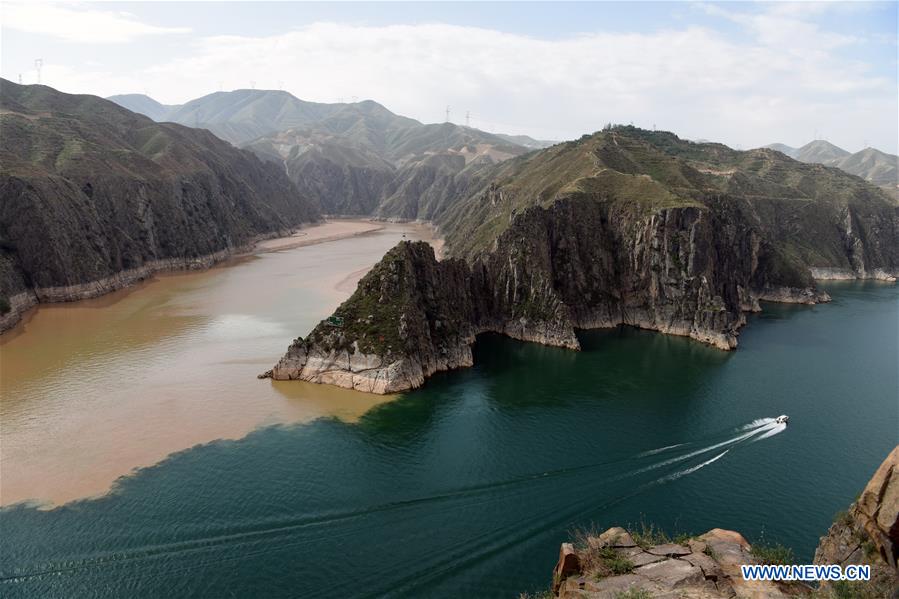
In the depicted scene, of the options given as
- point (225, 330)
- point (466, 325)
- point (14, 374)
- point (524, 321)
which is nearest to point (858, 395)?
Result: point (524, 321)

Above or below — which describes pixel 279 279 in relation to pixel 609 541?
above

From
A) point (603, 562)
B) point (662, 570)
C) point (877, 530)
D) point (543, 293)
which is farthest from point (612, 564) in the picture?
point (543, 293)

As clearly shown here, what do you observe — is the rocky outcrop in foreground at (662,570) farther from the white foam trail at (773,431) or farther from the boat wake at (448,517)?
the white foam trail at (773,431)

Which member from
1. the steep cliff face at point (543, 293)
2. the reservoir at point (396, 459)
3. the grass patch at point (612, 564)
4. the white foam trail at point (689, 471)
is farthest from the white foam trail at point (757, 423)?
the grass patch at point (612, 564)

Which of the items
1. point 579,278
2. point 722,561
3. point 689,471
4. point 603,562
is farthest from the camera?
point 579,278

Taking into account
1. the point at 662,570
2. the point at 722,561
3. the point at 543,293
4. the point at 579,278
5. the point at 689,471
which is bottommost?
the point at 689,471

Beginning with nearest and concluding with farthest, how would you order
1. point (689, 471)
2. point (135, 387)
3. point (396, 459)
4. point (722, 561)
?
point (722, 561) → point (689, 471) → point (396, 459) → point (135, 387)

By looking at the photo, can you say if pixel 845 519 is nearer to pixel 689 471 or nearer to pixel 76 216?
pixel 689 471

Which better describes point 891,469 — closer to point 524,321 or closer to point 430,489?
point 430,489
